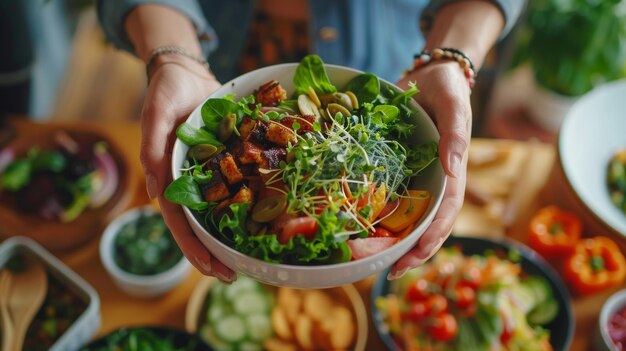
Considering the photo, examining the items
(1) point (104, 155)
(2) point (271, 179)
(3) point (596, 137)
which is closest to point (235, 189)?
(2) point (271, 179)

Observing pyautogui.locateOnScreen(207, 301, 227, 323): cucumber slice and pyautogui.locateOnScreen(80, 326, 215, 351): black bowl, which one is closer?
pyautogui.locateOnScreen(80, 326, 215, 351): black bowl

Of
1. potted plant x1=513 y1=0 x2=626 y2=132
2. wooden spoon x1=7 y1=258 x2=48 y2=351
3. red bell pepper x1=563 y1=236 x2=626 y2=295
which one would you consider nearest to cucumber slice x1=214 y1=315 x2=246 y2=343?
wooden spoon x1=7 y1=258 x2=48 y2=351

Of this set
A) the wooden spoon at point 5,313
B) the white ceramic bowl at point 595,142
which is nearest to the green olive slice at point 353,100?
the white ceramic bowl at point 595,142

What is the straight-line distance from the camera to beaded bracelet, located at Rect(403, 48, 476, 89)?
52.0 inches

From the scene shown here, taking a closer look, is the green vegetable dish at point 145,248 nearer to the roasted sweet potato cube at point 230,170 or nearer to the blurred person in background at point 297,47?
the blurred person in background at point 297,47

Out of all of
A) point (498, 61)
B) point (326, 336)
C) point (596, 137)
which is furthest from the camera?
point (498, 61)

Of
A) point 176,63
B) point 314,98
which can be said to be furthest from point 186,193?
point 176,63

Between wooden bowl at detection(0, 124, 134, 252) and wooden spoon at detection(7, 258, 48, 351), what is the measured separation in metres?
0.15

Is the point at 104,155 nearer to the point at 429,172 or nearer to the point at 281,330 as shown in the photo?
the point at 281,330

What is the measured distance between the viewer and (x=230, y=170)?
1023mm

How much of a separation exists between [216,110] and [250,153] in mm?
131

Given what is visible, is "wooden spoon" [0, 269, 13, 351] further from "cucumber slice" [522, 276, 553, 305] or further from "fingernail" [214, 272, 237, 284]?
"cucumber slice" [522, 276, 553, 305]

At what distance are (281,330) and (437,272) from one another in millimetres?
537

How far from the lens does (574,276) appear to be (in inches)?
70.9
